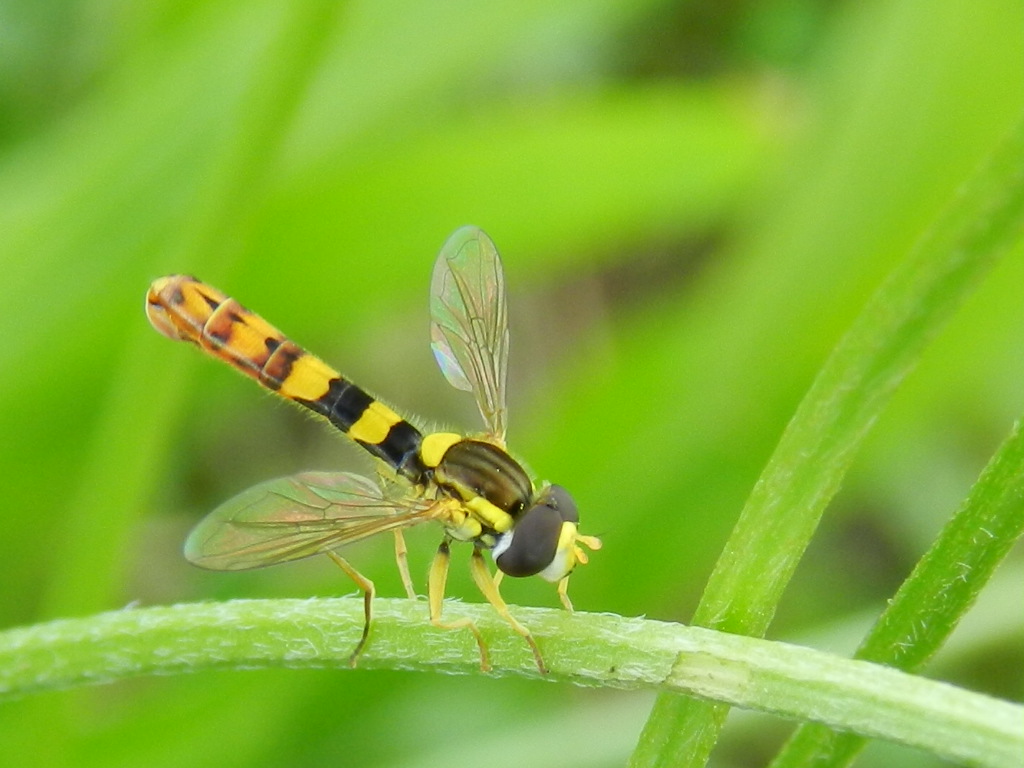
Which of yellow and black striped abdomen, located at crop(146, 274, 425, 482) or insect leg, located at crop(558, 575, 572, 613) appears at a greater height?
insect leg, located at crop(558, 575, 572, 613)

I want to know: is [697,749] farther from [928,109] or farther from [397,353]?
[397,353]

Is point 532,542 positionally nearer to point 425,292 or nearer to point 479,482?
point 479,482

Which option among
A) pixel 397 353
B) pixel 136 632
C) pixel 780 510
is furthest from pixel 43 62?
pixel 780 510

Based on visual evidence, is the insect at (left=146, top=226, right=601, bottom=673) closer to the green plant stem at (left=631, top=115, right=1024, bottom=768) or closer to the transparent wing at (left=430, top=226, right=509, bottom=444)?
the transparent wing at (left=430, top=226, right=509, bottom=444)

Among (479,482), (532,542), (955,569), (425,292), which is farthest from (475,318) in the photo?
(955,569)

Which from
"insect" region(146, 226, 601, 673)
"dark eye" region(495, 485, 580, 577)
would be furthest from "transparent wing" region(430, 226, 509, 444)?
"dark eye" region(495, 485, 580, 577)

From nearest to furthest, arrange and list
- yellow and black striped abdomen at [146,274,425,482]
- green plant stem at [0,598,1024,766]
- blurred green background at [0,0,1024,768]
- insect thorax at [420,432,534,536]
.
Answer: green plant stem at [0,598,1024,766], insect thorax at [420,432,534,536], yellow and black striped abdomen at [146,274,425,482], blurred green background at [0,0,1024,768]

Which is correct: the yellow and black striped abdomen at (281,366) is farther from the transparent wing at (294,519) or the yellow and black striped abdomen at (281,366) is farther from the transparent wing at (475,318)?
the transparent wing at (294,519)
